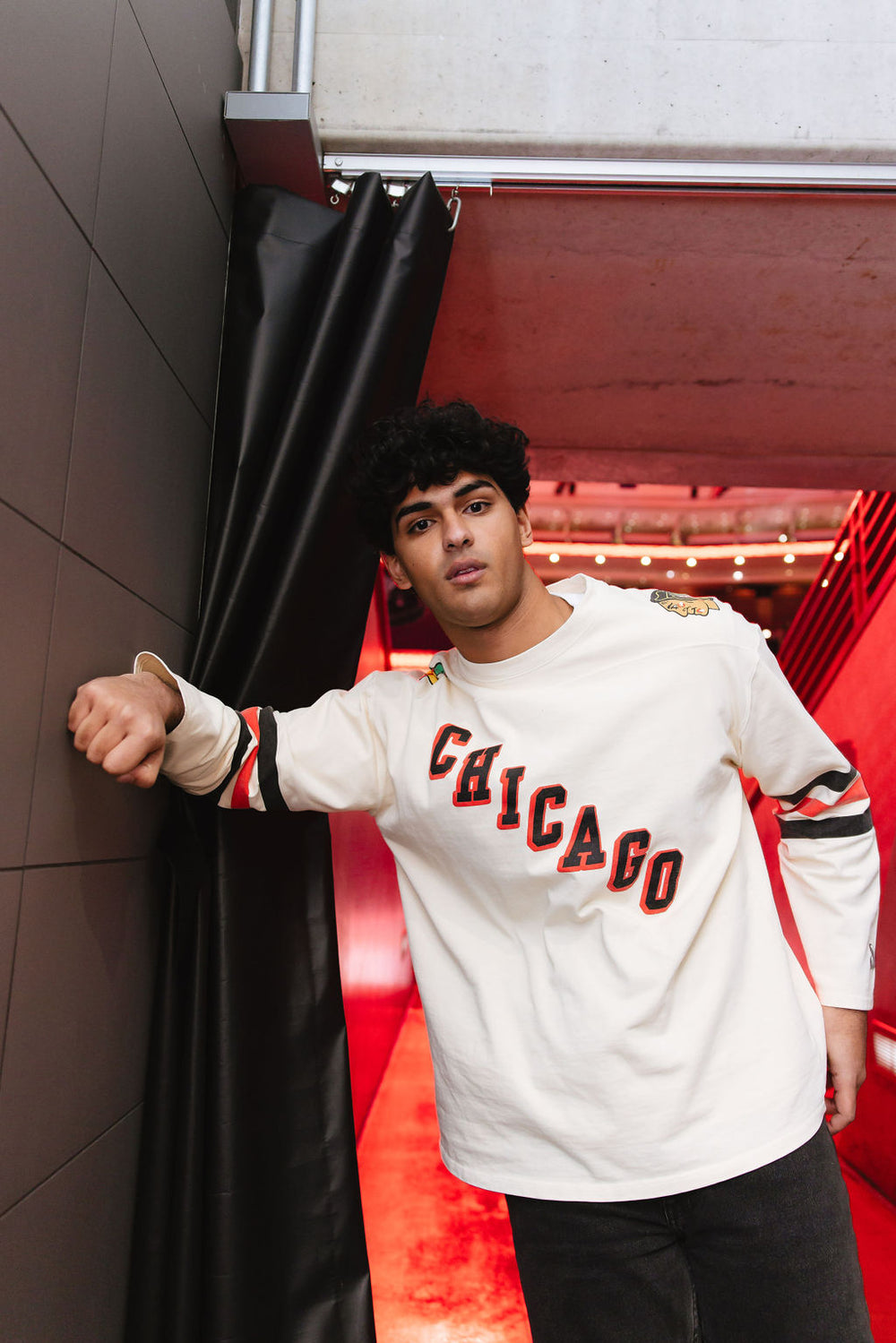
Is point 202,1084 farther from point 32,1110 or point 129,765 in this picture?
point 129,765

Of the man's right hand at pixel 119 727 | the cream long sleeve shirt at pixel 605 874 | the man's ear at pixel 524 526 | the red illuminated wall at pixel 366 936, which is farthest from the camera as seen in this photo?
the red illuminated wall at pixel 366 936

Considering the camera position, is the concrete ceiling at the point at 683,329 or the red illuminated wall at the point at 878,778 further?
the red illuminated wall at the point at 878,778

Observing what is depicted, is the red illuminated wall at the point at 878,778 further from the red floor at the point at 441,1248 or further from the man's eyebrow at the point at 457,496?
the man's eyebrow at the point at 457,496

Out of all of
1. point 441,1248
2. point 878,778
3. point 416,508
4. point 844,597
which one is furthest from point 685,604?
point 844,597

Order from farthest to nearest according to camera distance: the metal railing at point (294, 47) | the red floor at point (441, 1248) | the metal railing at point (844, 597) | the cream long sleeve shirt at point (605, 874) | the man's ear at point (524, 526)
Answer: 1. the metal railing at point (844, 597)
2. the red floor at point (441, 1248)
3. the metal railing at point (294, 47)
4. the man's ear at point (524, 526)
5. the cream long sleeve shirt at point (605, 874)

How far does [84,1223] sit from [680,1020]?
0.81m

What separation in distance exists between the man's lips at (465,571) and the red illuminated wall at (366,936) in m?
1.40

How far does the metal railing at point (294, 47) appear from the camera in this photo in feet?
5.10

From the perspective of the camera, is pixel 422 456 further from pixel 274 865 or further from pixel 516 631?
pixel 274 865

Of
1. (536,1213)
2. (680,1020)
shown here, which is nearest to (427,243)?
(680,1020)

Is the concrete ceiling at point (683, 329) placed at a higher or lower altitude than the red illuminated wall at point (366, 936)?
higher

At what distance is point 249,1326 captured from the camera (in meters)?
1.17

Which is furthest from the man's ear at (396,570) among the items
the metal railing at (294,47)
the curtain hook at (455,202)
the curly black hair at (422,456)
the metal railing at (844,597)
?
the metal railing at (844,597)

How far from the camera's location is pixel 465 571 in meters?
1.27
